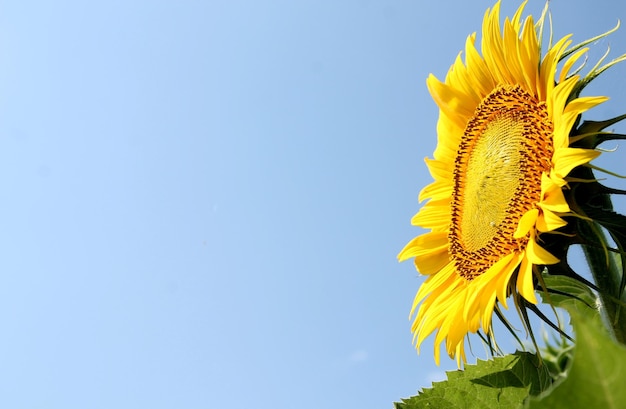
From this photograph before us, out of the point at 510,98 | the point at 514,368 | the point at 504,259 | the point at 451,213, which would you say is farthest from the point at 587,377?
the point at 451,213

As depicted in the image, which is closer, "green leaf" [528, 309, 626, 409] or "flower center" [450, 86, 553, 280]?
"green leaf" [528, 309, 626, 409]

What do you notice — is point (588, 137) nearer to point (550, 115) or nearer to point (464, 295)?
point (550, 115)

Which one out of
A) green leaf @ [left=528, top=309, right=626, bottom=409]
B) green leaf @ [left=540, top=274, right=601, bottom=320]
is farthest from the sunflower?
green leaf @ [left=528, top=309, right=626, bottom=409]

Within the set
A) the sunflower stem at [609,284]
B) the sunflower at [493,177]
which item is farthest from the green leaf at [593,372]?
the sunflower stem at [609,284]

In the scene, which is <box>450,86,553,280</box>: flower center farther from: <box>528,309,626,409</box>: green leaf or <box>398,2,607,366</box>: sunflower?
<box>528,309,626,409</box>: green leaf

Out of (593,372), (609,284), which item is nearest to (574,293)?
(609,284)

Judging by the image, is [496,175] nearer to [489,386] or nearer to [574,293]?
[574,293]

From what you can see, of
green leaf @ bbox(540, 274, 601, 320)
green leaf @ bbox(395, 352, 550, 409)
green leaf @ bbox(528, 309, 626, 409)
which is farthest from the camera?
green leaf @ bbox(540, 274, 601, 320)
